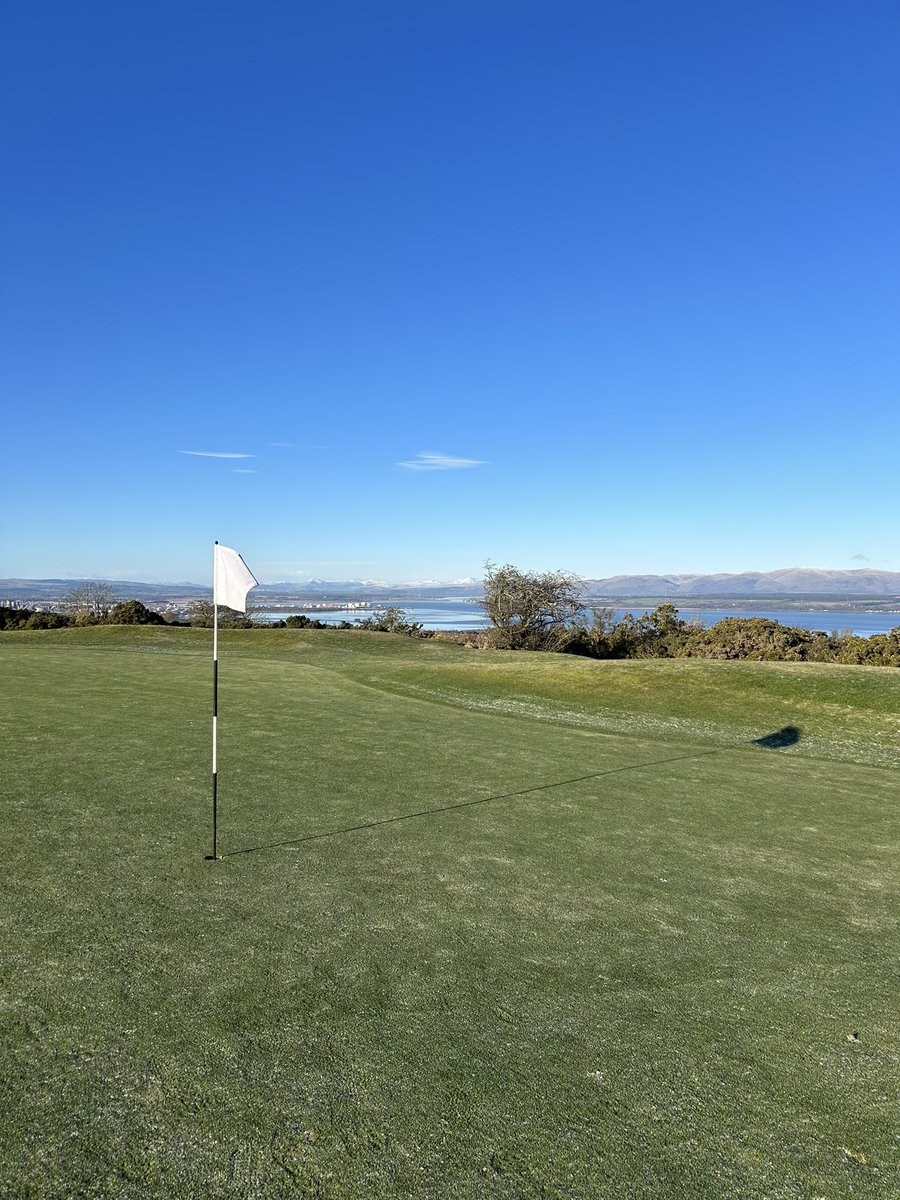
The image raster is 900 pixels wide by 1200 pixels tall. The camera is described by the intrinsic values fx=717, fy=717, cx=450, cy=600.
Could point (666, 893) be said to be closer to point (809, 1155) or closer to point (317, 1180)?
point (809, 1155)

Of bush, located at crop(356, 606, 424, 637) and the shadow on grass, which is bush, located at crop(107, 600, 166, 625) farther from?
the shadow on grass

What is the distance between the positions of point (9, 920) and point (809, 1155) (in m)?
4.58

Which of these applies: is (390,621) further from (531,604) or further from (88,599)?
(88,599)

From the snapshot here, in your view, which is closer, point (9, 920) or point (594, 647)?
point (9, 920)

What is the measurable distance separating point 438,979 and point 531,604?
141ft

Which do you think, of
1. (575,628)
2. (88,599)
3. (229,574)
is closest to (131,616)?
(575,628)

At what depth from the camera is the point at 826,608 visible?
131375 millimetres

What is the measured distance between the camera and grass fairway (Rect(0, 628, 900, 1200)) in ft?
9.26

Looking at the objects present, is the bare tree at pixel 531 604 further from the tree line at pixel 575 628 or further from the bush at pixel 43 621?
the bush at pixel 43 621

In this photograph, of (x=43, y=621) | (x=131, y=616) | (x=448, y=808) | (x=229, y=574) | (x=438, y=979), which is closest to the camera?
(x=438, y=979)

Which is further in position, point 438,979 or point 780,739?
point 780,739

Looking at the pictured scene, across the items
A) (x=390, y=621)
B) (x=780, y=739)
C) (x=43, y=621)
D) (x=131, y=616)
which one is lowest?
(x=780, y=739)

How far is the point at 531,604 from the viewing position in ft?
153

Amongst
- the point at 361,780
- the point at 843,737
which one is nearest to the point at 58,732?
the point at 361,780
